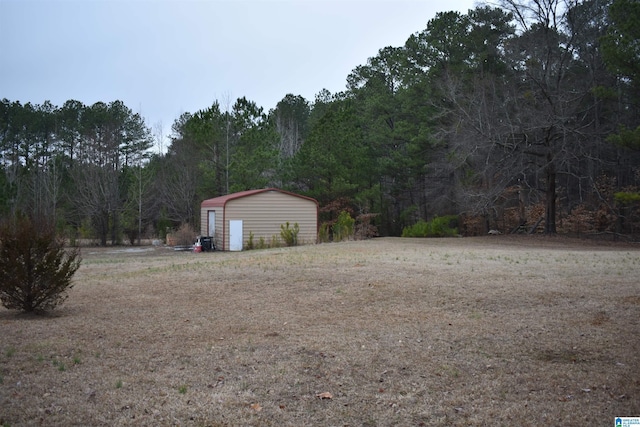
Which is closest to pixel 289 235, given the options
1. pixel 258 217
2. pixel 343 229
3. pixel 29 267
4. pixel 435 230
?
pixel 258 217

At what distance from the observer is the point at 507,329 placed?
248 inches

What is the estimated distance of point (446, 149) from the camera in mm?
28328

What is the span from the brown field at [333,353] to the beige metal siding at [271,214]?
37.4 feet

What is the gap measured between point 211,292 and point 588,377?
5936 millimetres

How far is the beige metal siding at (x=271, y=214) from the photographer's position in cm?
2128

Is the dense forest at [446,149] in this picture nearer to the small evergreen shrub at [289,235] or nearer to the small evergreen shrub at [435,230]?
the small evergreen shrub at [435,230]

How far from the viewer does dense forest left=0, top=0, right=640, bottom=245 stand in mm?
21531

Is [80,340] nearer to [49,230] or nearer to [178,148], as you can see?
[49,230]

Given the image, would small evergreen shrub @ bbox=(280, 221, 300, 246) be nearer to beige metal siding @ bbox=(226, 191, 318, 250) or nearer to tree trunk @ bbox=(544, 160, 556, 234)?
beige metal siding @ bbox=(226, 191, 318, 250)

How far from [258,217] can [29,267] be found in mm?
14357

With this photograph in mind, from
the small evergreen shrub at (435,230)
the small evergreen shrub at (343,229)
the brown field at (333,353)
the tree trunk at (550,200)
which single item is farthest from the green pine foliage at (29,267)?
the small evergreen shrub at (435,230)

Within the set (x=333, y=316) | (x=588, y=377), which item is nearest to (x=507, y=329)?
(x=588, y=377)

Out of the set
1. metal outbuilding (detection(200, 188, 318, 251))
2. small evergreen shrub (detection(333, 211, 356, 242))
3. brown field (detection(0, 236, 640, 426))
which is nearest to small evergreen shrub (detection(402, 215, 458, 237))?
small evergreen shrub (detection(333, 211, 356, 242))

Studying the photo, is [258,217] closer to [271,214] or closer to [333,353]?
[271,214]
